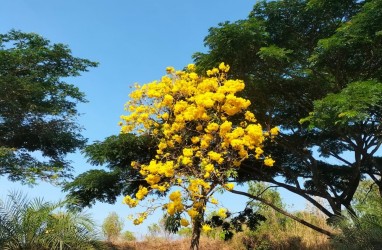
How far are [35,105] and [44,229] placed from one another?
916 centimetres

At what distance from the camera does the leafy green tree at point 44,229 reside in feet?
29.6

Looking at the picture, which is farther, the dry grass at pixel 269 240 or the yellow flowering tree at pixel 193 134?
the dry grass at pixel 269 240

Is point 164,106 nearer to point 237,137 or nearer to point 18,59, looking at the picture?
point 237,137

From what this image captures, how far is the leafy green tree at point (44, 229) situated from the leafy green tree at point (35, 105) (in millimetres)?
6829

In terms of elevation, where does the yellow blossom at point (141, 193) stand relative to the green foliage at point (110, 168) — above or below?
below

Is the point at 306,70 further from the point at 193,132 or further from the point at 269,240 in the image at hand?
the point at 269,240

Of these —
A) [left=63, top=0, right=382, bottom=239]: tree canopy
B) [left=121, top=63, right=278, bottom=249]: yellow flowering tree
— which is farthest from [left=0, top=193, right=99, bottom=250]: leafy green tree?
[left=63, top=0, right=382, bottom=239]: tree canopy

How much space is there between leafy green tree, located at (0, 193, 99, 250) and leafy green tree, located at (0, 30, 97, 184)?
6.83 meters

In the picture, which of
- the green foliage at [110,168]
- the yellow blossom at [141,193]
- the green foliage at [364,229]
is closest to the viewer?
the green foliage at [364,229]

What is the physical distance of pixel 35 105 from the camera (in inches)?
682

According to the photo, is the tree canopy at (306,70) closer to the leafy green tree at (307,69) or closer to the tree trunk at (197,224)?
the leafy green tree at (307,69)

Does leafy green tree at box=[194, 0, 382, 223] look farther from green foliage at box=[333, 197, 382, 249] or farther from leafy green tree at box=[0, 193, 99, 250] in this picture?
leafy green tree at box=[0, 193, 99, 250]

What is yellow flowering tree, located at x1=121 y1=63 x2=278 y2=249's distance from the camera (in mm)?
9750

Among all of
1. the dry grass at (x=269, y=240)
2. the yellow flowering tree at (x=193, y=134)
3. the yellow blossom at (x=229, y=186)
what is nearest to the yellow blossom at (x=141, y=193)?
the yellow flowering tree at (x=193, y=134)
